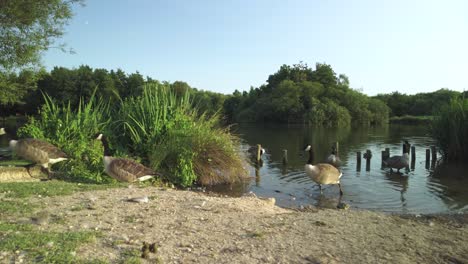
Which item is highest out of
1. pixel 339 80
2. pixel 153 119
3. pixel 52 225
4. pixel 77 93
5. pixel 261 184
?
pixel 339 80

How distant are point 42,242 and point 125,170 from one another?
5.68 meters

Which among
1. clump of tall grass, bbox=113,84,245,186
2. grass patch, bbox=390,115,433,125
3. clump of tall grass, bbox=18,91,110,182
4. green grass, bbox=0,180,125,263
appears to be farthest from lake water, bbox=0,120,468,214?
grass patch, bbox=390,115,433,125

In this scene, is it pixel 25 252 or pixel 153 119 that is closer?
pixel 25 252

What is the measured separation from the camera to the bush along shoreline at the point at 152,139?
535 inches

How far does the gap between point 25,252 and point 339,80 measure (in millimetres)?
108965

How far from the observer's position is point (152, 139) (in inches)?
562

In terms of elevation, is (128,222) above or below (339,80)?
below

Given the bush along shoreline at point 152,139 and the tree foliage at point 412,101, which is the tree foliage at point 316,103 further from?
the bush along shoreline at point 152,139

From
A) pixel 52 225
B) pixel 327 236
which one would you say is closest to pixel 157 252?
pixel 52 225

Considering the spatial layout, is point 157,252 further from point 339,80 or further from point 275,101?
point 339,80

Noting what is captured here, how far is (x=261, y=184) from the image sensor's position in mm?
17250

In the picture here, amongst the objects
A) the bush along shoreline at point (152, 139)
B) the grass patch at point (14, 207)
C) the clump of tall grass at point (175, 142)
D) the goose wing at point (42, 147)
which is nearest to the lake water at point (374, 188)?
the clump of tall grass at point (175, 142)

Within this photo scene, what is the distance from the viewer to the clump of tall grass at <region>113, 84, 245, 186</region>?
13805 mm

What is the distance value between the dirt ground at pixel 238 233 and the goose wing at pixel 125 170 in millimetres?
1522
